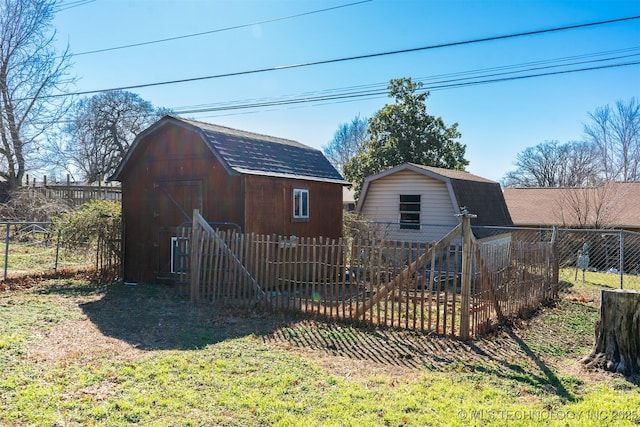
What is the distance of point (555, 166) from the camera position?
50469 mm

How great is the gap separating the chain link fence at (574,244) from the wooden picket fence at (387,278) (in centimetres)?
478

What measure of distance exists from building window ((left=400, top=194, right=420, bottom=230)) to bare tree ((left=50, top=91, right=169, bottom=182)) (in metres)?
27.9

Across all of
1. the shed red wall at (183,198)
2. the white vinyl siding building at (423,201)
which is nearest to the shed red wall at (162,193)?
the shed red wall at (183,198)

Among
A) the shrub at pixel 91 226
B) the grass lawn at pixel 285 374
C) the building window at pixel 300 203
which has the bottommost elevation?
the grass lawn at pixel 285 374

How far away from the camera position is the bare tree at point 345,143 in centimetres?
5378

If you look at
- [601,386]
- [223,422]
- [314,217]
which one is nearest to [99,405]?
[223,422]

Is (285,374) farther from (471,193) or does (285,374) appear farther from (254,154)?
(471,193)

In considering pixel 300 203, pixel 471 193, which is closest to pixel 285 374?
pixel 300 203

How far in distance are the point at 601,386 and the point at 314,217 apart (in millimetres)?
8582

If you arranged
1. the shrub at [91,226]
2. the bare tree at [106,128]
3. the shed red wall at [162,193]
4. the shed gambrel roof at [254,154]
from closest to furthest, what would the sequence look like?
the shed gambrel roof at [254,154]
the shed red wall at [162,193]
the shrub at [91,226]
the bare tree at [106,128]

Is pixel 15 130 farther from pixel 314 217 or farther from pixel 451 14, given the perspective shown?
pixel 451 14

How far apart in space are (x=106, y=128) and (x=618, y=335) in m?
41.9

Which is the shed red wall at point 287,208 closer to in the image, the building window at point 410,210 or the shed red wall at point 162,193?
the shed red wall at point 162,193

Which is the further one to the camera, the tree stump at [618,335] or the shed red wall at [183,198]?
the shed red wall at [183,198]
